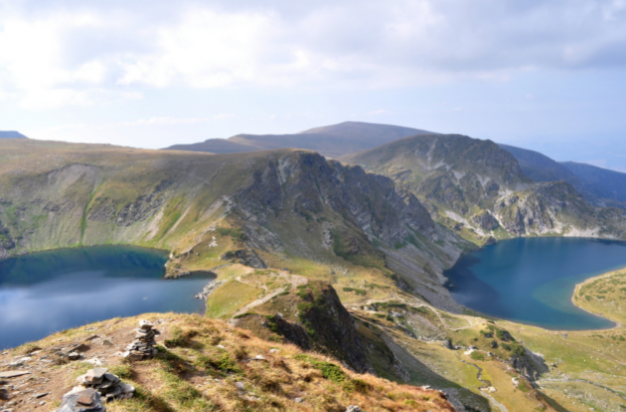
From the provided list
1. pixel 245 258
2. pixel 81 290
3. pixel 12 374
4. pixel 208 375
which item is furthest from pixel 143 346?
pixel 81 290

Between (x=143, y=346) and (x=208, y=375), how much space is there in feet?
13.1

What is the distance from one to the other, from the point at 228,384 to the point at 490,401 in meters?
56.7

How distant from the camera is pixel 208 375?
17.4 meters

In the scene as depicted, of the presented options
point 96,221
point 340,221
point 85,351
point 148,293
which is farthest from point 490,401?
point 96,221

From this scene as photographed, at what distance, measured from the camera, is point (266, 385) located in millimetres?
17719

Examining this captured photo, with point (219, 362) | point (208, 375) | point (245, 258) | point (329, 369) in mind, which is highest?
point (208, 375)

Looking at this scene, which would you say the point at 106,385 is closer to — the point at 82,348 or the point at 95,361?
the point at 95,361

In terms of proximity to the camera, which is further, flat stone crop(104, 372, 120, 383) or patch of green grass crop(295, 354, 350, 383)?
patch of green grass crop(295, 354, 350, 383)

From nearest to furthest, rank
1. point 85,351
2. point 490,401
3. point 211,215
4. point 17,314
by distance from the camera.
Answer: point 85,351, point 490,401, point 17,314, point 211,215

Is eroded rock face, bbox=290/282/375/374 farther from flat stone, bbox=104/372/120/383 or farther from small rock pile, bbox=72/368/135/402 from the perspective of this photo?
flat stone, bbox=104/372/120/383

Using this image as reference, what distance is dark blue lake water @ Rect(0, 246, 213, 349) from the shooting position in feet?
279

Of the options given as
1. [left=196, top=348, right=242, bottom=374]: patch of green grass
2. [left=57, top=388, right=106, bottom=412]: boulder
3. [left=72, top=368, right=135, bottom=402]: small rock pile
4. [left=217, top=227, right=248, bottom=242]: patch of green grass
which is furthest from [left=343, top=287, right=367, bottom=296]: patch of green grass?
[left=57, top=388, right=106, bottom=412]: boulder

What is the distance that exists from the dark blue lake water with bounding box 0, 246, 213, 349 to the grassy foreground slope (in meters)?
71.2

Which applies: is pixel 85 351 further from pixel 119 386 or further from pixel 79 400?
pixel 79 400
